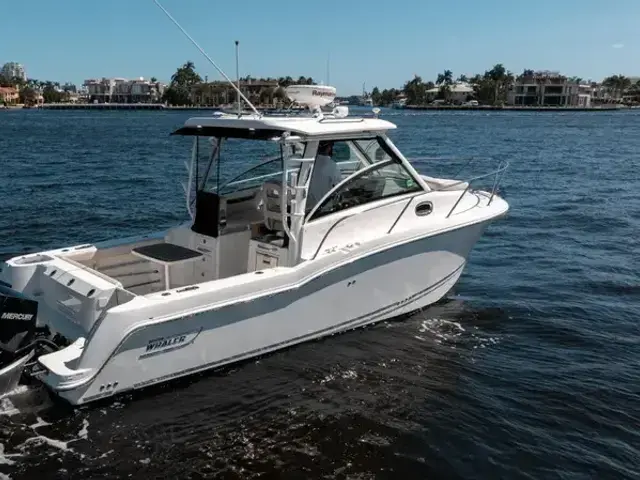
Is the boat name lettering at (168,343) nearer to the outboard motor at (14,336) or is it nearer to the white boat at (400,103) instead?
the outboard motor at (14,336)

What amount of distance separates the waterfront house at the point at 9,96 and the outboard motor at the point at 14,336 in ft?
569

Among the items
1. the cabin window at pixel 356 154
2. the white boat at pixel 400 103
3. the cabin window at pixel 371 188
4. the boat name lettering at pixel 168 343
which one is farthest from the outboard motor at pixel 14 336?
the white boat at pixel 400 103

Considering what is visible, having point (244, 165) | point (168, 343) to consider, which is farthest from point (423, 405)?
point (244, 165)

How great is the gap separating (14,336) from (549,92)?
159 meters

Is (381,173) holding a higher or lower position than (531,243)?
higher

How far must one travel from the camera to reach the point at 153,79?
190000 millimetres

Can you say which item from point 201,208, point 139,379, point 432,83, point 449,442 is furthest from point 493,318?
point 432,83

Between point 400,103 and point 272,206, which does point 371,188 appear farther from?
point 400,103

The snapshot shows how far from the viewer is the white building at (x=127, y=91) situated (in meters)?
182

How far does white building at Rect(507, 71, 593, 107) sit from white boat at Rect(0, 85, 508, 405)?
5960 inches

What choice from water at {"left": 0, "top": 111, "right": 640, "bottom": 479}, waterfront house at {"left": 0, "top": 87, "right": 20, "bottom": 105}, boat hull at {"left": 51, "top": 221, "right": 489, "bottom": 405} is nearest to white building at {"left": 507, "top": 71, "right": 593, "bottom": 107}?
waterfront house at {"left": 0, "top": 87, "right": 20, "bottom": 105}

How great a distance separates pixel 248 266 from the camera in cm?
791

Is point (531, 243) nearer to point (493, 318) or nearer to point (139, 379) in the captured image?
point (493, 318)

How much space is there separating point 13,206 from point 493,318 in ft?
44.1
